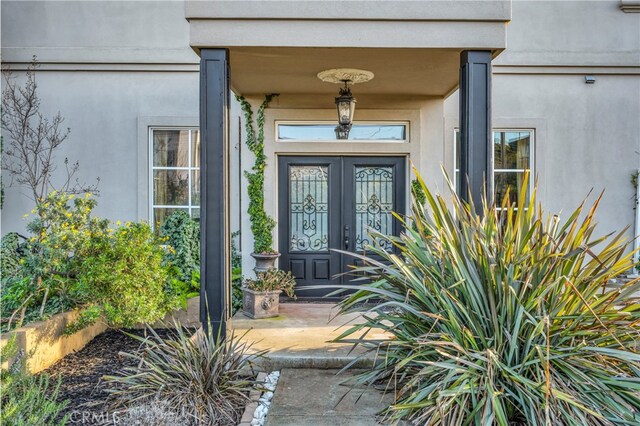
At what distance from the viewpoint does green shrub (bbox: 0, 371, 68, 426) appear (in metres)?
2.87

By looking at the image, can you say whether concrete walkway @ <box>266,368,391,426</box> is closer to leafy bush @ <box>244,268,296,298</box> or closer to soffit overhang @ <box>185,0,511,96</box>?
leafy bush @ <box>244,268,296,298</box>

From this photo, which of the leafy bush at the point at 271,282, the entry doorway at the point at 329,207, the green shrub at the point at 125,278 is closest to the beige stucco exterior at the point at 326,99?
the entry doorway at the point at 329,207

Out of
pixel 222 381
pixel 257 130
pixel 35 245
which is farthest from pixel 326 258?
pixel 35 245

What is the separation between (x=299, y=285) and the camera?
6.87 m

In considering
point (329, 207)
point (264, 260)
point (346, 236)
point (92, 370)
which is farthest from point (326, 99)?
point (92, 370)

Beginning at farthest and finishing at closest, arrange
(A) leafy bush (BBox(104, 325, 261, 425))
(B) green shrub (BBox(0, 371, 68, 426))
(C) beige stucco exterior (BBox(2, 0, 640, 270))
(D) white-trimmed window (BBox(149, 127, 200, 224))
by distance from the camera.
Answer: (D) white-trimmed window (BBox(149, 127, 200, 224)), (C) beige stucco exterior (BBox(2, 0, 640, 270)), (A) leafy bush (BBox(104, 325, 261, 425)), (B) green shrub (BBox(0, 371, 68, 426))

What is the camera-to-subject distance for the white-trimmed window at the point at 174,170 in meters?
7.40

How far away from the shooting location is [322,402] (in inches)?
140

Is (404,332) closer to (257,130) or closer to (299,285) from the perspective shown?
(299,285)

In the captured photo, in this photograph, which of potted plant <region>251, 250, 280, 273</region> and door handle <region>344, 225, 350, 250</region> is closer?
potted plant <region>251, 250, 280, 273</region>

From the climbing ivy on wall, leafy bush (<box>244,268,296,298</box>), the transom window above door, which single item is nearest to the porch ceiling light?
the transom window above door

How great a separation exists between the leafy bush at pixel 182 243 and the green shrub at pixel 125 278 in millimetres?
1259

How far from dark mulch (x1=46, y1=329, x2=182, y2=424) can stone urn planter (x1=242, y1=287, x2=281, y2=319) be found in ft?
3.60

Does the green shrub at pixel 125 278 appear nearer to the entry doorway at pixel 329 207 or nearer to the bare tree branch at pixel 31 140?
the entry doorway at pixel 329 207
